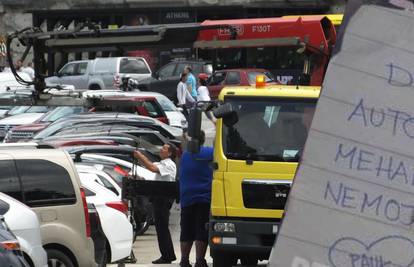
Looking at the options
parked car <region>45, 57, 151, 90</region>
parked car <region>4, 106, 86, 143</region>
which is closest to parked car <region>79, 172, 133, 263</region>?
parked car <region>4, 106, 86, 143</region>

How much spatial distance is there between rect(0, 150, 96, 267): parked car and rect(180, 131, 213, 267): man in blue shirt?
198 cm

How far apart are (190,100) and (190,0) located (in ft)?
54.6

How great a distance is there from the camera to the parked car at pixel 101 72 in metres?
37.2

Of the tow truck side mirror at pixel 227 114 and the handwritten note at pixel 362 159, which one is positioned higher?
the handwritten note at pixel 362 159

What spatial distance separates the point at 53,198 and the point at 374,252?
23.2ft

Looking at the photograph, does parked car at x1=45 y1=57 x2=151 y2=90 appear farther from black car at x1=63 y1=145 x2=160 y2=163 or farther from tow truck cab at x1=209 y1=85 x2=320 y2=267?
tow truck cab at x1=209 y1=85 x2=320 y2=267

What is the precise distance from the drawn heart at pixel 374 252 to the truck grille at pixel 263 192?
7637 mm

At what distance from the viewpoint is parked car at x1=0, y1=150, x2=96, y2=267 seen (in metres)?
10.1

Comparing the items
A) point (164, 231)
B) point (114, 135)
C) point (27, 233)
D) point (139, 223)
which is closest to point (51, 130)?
point (114, 135)

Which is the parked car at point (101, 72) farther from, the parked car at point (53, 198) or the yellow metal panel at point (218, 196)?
the parked car at point (53, 198)

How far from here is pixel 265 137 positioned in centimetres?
1139

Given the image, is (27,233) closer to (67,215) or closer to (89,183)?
(67,215)

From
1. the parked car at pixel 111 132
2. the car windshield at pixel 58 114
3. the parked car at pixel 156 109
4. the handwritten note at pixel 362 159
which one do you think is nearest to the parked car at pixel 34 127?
the car windshield at pixel 58 114

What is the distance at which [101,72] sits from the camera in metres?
37.7
